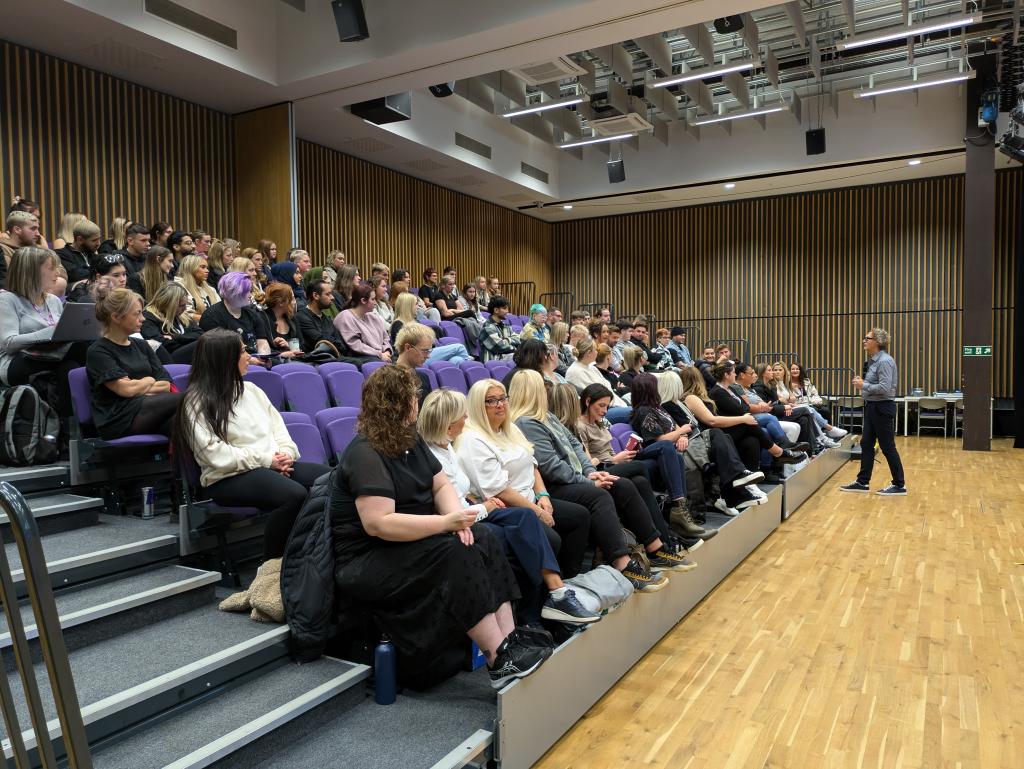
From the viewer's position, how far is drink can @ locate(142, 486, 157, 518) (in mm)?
2854

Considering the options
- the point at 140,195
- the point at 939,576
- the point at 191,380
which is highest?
the point at 140,195

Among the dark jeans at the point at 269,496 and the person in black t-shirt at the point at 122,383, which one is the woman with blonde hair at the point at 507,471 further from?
the person in black t-shirt at the point at 122,383

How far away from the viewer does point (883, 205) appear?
10938 mm

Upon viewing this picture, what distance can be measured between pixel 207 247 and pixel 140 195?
1.78 m

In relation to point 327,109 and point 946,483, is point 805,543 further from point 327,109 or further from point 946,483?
point 327,109

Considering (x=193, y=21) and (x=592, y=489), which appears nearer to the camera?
(x=592, y=489)

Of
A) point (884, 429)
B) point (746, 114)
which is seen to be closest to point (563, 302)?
point (746, 114)

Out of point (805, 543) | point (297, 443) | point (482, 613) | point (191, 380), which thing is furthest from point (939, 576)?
point (191, 380)

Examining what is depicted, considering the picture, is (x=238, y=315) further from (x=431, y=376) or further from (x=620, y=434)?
(x=620, y=434)

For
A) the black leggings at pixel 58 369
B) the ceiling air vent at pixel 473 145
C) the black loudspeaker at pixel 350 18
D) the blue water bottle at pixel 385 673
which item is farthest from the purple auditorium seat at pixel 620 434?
the ceiling air vent at pixel 473 145

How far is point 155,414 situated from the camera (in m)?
2.88

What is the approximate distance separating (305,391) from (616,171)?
804 cm

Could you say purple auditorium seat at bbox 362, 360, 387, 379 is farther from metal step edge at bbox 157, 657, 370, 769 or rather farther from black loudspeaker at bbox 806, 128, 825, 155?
black loudspeaker at bbox 806, 128, 825, 155

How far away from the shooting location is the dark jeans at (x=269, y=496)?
2445mm
